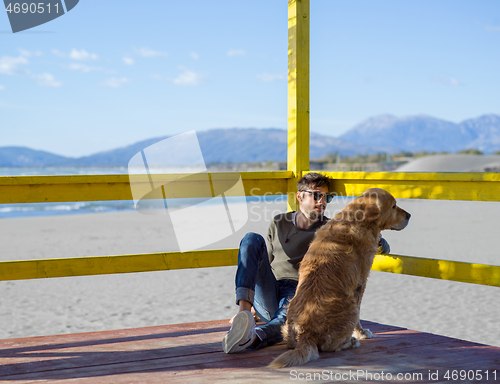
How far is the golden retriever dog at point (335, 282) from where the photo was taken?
2264 mm

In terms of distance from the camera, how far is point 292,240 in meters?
2.73

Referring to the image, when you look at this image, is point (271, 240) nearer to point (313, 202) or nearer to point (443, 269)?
point (313, 202)

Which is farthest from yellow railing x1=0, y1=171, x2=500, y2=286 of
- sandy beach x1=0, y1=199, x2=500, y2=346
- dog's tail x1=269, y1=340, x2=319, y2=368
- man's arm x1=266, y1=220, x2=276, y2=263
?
sandy beach x1=0, y1=199, x2=500, y2=346

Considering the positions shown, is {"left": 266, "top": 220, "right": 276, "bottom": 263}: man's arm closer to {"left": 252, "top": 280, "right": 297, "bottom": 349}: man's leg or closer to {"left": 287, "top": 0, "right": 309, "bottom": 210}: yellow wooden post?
{"left": 252, "top": 280, "right": 297, "bottom": 349}: man's leg

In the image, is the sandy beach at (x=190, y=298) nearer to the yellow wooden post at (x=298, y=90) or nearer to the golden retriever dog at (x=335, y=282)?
the yellow wooden post at (x=298, y=90)

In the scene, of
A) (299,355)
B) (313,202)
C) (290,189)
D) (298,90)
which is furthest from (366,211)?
(298,90)

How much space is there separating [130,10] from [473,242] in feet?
240

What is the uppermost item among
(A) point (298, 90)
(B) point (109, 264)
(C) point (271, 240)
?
(A) point (298, 90)

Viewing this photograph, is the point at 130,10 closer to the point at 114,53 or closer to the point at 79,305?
the point at 114,53

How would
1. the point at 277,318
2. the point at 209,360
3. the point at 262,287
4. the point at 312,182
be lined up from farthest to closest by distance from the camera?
the point at 312,182 → the point at 262,287 → the point at 277,318 → the point at 209,360

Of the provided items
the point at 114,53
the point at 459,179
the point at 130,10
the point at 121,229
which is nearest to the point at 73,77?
the point at 114,53

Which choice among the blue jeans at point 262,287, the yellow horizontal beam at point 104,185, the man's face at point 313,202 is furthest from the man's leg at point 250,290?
the yellow horizontal beam at point 104,185

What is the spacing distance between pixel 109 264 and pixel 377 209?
1714mm

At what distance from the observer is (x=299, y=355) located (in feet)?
7.13
